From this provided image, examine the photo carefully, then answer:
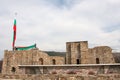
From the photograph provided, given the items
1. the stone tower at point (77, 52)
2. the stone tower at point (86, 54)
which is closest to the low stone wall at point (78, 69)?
the stone tower at point (86, 54)

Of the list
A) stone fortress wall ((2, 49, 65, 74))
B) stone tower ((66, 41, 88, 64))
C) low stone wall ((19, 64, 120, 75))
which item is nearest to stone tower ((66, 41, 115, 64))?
stone tower ((66, 41, 88, 64))

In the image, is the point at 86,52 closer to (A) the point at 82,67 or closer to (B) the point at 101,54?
(B) the point at 101,54

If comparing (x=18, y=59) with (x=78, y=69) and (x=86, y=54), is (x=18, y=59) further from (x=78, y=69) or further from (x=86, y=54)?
(x=86, y=54)

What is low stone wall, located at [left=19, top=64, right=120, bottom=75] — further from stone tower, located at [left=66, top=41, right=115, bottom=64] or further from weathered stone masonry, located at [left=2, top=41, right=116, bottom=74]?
stone tower, located at [left=66, top=41, right=115, bottom=64]

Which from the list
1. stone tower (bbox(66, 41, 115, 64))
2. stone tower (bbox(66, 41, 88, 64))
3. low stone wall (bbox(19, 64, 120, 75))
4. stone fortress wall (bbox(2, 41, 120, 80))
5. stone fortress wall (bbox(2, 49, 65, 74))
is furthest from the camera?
stone tower (bbox(66, 41, 88, 64))

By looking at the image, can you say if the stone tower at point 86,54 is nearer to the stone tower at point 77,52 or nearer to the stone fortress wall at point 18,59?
the stone tower at point 77,52

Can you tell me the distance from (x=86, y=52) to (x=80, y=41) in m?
1.84

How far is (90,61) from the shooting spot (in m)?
29.7

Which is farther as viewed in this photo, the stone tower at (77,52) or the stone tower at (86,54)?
the stone tower at (77,52)

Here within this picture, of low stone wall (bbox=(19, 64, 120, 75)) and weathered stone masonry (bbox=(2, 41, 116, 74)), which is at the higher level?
weathered stone masonry (bbox=(2, 41, 116, 74))

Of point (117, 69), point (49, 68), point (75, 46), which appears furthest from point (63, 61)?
point (117, 69)

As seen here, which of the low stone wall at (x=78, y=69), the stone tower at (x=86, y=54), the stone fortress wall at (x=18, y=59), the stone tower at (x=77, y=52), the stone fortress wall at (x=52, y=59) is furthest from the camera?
the stone tower at (x=77, y=52)

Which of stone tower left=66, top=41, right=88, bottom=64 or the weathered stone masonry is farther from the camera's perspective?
stone tower left=66, top=41, right=88, bottom=64

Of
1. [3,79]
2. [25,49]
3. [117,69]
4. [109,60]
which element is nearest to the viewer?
[3,79]
